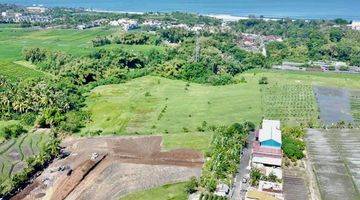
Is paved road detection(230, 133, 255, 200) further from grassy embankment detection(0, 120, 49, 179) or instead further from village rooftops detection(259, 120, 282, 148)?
grassy embankment detection(0, 120, 49, 179)

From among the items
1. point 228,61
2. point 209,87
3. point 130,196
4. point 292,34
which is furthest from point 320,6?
point 130,196

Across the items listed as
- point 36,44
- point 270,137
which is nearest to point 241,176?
point 270,137

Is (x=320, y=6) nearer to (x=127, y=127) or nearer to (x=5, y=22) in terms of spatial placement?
(x=5, y=22)

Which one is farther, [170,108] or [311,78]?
[311,78]

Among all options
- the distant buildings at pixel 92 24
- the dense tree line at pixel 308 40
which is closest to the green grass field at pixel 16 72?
the dense tree line at pixel 308 40

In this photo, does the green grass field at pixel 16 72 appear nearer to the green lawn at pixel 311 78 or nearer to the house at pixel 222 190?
the green lawn at pixel 311 78

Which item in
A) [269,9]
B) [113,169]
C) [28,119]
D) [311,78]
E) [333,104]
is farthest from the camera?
[269,9]

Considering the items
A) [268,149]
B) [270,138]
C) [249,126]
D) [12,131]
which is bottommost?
[12,131]

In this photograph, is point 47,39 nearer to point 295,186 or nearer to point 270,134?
point 270,134
